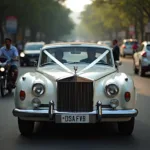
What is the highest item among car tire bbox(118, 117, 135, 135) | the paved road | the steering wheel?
the steering wheel

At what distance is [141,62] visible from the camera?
73.0ft

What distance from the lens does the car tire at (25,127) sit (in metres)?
8.22

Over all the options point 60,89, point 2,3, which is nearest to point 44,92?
point 60,89

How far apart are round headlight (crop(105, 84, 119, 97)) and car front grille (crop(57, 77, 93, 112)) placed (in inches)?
11.0

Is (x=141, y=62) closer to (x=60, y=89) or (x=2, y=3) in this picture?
(x=60, y=89)

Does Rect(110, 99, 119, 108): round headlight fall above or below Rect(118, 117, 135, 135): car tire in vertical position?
above

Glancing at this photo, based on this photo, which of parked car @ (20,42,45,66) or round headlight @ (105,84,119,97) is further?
parked car @ (20,42,45,66)

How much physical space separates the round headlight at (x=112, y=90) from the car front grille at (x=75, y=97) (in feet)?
0.91

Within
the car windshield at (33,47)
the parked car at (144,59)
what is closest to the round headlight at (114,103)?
the parked car at (144,59)

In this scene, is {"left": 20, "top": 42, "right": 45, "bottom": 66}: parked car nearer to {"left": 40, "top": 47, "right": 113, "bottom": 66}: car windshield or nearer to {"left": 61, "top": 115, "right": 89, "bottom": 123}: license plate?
{"left": 40, "top": 47, "right": 113, "bottom": 66}: car windshield

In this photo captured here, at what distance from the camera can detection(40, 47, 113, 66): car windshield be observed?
31.2ft

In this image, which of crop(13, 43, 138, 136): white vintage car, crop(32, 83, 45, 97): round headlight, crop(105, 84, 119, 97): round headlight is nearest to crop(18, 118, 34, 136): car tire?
crop(13, 43, 138, 136): white vintage car

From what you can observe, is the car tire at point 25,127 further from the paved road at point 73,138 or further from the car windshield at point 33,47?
the car windshield at point 33,47

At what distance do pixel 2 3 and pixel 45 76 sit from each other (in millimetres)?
37412
